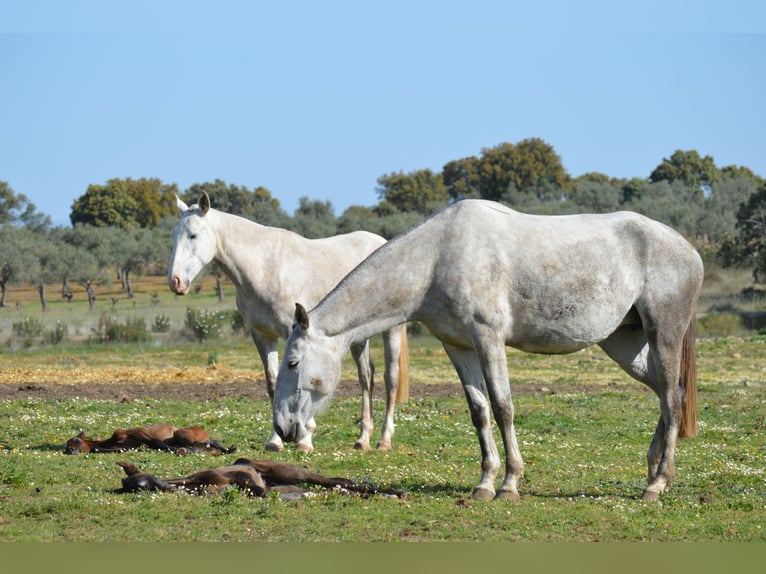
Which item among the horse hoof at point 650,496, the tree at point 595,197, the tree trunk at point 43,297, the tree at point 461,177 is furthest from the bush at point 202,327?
the tree at point 461,177

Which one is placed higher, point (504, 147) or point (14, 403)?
point (504, 147)

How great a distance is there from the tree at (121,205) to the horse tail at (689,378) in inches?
3620

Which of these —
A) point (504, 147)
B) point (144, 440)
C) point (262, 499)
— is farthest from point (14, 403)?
point (504, 147)

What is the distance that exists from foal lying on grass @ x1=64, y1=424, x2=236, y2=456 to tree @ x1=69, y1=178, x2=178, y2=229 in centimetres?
8883

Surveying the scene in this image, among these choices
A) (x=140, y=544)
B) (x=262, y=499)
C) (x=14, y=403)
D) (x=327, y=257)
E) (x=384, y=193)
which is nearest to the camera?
(x=140, y=544)

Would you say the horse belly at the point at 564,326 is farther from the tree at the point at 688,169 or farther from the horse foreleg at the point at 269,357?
the tree at the point at 688,169

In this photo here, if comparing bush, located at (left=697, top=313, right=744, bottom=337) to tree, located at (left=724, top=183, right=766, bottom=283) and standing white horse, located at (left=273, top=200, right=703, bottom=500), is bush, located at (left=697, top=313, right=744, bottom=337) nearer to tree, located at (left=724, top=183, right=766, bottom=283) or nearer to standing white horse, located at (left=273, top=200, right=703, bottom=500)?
tree, located at (left=724, top=183, right=766, bottom=283)

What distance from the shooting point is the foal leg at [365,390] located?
12211mm

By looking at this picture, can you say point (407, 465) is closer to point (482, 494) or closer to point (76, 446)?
point (482, 494)

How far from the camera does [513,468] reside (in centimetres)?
870

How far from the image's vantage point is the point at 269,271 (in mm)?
12180

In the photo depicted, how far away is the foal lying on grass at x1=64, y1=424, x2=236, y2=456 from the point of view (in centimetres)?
1139

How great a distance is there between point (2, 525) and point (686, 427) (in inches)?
258

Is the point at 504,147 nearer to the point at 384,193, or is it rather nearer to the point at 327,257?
the point at 384,193
